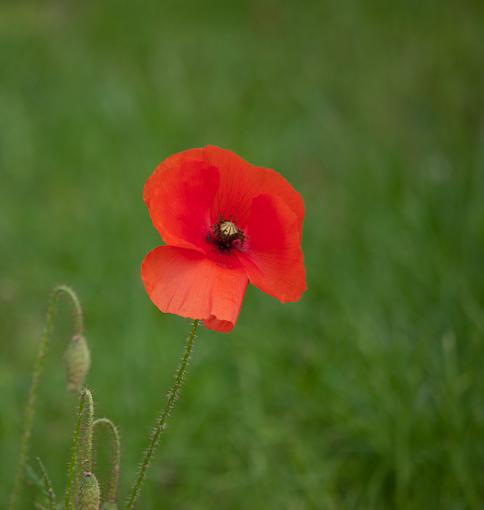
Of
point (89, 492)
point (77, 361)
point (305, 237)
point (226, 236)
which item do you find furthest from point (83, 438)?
point (305, 237)

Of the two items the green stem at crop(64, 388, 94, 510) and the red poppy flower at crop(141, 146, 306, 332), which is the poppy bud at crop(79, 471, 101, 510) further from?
the red poppy flower at crop(141, 146, 306, 332)

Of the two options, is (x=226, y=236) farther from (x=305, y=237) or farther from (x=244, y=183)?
(x=305, y=237)

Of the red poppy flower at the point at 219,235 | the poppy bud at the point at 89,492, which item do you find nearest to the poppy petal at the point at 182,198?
the red poppy flower at the point at 219,235

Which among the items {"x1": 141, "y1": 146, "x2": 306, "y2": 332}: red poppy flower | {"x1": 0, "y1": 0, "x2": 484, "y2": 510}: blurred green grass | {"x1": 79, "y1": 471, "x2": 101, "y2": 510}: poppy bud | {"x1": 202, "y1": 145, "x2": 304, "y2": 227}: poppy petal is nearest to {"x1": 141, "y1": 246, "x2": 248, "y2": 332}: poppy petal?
{"x1": 141, "y1": 146, "x2": 306, "y2": 332}: red poppy flower

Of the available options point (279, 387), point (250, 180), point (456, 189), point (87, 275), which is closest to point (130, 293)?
point (87, 275)

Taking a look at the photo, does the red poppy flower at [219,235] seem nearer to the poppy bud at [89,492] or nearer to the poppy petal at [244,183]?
the poppy petal at [244,183]

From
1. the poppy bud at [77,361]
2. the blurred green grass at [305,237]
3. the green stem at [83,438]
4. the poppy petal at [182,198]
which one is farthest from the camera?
the blurred green grass at [305,237]

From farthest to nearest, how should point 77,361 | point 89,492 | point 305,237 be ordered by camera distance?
1. point 305,237
2. point 77,361
3. point 89,492

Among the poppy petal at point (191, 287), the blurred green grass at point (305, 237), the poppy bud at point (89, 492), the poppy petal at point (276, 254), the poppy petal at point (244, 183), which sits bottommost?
the poppy bud at point (89, 492)
